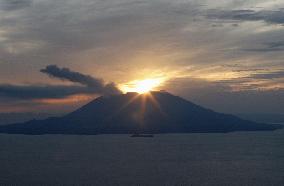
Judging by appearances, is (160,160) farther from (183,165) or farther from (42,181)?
(42,181)

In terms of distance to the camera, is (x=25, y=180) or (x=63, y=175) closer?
(x=25, y=180)

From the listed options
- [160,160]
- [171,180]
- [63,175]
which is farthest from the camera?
[160,160]

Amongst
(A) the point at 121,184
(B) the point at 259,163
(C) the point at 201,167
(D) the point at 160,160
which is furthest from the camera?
(D) the point at 160,160

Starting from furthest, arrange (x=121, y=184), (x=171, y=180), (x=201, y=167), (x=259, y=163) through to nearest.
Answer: (x=259, y=163)
(x=201, y=167)
(x=171, y=180)
(x=121, y=184)

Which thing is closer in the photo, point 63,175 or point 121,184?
point 121,184

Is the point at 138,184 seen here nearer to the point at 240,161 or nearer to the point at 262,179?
the point at 262,179

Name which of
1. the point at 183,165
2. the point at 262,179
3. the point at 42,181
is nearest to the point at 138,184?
the point at 42,181

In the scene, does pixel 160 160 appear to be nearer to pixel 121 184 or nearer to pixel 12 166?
pixel 12 166

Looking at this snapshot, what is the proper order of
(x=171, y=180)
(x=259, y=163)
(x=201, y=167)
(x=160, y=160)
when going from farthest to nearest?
1. (x=160, y=160)
2. (x=259, y=163)
3. (x=201, y=167)
4. (x=171, y=180)

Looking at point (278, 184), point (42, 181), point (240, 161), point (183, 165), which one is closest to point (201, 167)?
point (183, 165)
